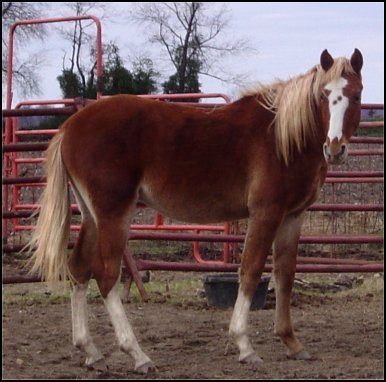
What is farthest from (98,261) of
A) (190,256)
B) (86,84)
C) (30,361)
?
(86,84)

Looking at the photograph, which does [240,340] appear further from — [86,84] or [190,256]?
[86,84]

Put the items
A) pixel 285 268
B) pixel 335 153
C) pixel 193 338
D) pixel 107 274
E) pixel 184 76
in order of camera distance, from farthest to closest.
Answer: pixel 184 76 → pixel 193 338 → pixel 285 268 → pixel 107 274 → pixel 335 153

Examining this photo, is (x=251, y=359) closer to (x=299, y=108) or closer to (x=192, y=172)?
(x=192, y=172)

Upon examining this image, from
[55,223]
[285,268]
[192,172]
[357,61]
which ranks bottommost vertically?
[285,268]

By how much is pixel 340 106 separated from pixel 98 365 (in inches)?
77.4

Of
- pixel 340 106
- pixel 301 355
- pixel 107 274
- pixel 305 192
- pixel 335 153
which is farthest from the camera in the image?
pixel 301 355

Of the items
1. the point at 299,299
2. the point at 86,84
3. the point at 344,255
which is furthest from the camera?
the point at 86,84

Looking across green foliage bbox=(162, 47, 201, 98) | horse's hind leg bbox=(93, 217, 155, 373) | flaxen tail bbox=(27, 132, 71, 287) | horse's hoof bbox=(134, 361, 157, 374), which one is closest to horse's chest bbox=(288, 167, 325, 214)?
horse's hind leg bbox=(93, 217, 155, 373)

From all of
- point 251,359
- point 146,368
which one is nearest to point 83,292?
point 146,368

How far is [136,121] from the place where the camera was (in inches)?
183

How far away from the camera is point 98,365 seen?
14.6ft

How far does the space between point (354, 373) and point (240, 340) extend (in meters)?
0.68

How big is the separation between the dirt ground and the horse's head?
1.20 metres

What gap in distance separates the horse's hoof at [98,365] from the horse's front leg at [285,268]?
1095mm
